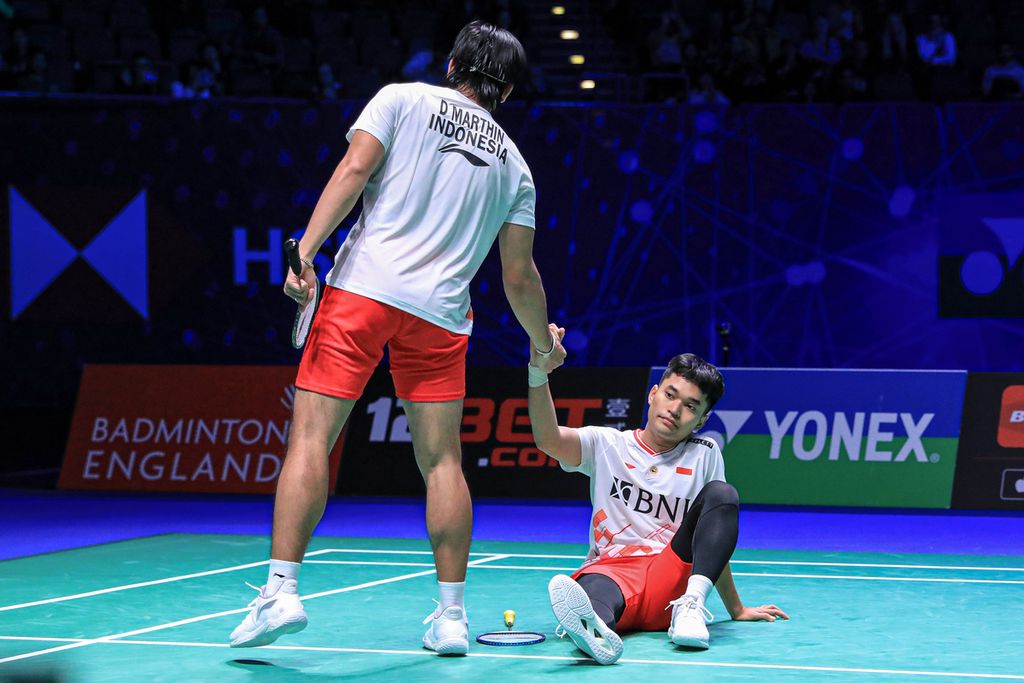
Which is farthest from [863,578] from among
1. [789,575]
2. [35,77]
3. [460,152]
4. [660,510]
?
[35,77]

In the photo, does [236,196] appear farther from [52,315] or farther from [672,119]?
[672,119]

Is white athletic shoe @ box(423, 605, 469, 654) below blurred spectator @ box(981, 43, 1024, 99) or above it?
below

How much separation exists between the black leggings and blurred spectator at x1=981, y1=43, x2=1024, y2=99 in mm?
9960

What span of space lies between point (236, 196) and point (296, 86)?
1259mm

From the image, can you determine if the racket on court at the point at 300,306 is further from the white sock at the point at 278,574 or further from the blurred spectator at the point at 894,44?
the blurred spectator at the point at 894,44

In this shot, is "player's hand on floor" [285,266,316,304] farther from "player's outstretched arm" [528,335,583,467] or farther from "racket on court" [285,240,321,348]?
"player's outstretched arm" [528,335,583,467]

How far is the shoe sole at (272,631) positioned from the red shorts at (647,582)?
1.04 m

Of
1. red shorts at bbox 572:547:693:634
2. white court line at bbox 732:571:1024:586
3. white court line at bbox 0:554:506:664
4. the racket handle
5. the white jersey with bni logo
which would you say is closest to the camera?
the racket handle

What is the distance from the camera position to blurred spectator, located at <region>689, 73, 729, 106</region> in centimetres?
1321

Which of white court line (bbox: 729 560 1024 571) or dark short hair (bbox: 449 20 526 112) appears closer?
dark short hair (bbox: 449 20 526 112)

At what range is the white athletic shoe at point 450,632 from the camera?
402 cm

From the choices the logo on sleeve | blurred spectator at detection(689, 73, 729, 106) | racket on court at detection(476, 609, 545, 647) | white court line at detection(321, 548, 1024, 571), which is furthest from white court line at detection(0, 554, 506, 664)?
blurred spectator at detection(689, 73, 729, 106)

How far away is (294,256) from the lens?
358 cm

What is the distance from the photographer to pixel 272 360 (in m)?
13.5
